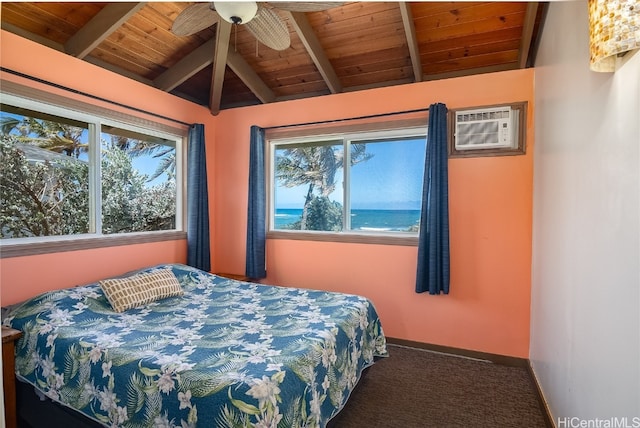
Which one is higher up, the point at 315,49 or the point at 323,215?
the point at 315,49

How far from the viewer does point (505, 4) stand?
255 centimetres

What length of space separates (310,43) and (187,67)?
1285 mm

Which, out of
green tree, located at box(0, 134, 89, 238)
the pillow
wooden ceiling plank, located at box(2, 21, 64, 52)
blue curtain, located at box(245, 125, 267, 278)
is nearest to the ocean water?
blue curtain, located at box(245, 125, 267, 278)

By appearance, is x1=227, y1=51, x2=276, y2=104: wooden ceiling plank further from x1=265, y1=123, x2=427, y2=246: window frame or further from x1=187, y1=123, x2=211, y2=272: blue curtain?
x1=187, y1=123, x2=211, y2=272: blue curtain

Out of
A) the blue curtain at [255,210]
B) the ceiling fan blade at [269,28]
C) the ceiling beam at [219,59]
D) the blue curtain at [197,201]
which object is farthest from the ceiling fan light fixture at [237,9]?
the blue curtain at [197,201]

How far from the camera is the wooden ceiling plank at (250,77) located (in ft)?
11.0

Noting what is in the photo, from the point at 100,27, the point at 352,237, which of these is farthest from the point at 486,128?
the point at 100,27

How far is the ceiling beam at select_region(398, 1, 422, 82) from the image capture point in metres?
2.54

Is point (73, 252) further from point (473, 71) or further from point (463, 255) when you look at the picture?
point (473, 71)

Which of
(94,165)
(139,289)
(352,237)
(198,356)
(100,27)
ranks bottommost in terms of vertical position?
(198,356)

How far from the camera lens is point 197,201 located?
11.6 feet

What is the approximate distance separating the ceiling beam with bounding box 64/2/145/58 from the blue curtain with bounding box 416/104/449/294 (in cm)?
250

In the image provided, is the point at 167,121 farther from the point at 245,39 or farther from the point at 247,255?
the point at 247,255

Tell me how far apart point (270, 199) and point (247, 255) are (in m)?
0.68
